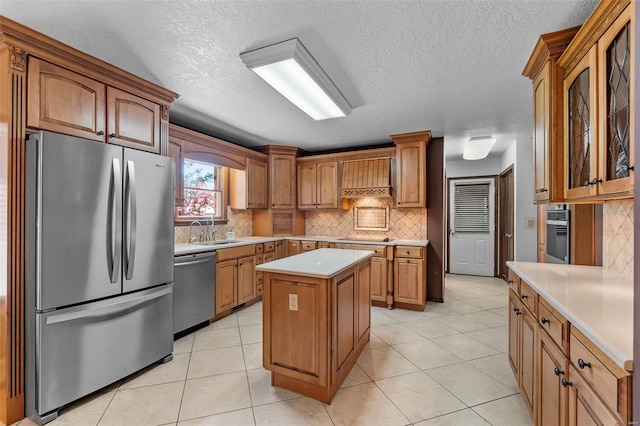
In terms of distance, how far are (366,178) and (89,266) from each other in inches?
143

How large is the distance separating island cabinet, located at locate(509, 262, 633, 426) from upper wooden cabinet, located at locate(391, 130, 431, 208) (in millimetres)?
2286

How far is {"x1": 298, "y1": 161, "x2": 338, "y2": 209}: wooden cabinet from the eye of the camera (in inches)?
193

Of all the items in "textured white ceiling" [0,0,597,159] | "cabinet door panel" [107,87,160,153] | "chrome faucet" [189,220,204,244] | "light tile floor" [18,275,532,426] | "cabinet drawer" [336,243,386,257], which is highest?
"textured white ceiling" [0,0,597,159]

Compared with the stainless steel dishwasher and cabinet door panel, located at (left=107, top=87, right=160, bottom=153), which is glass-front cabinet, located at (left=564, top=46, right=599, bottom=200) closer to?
cabinet door panel, located at (left=107, top=87, right=160, bottom=153)

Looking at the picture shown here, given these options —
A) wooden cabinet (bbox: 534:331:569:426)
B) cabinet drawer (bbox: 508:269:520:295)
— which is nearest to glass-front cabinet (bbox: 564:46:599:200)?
cabinet drawer (bbox: 508:269:520:295)

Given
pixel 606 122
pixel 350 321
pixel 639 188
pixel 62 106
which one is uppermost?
pixel 62 106

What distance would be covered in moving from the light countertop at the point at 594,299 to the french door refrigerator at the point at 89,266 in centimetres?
276

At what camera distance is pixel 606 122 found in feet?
4.79

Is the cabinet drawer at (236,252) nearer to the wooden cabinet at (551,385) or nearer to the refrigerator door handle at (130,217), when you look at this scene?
the refrigerator door handle at (130,217)

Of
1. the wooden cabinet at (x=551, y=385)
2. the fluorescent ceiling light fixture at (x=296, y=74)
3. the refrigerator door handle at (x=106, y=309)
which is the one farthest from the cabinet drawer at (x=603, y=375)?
the refrigerator door handle at (x=106, y=309)

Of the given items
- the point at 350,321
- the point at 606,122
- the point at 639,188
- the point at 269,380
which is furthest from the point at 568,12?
the point at 269,380

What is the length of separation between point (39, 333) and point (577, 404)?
289 centimetres

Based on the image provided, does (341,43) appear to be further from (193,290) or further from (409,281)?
(409,281)

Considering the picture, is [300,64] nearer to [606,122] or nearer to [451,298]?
[606,122]
